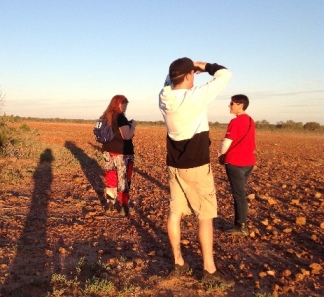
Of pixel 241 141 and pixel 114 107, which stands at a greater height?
pixel 114 107

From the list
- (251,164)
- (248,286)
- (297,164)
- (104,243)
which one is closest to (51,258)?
(104,243)

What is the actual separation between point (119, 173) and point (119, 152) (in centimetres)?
33

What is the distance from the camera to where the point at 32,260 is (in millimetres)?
4191

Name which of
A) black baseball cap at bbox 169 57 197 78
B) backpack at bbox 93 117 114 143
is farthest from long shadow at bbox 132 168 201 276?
black baseball cap at bbox 169 57 197 78

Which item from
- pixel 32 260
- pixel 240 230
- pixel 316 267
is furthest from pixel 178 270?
pixel 240 230

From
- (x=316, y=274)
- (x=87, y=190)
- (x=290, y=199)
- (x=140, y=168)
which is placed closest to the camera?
(x=316, y=274)

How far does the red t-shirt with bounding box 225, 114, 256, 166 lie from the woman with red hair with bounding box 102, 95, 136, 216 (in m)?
1.61

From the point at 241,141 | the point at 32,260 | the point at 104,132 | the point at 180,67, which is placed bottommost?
the point at 32,260

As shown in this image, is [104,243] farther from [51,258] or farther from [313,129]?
[313,129]

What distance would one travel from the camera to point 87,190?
8.07 meters

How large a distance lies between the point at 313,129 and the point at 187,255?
5509 centimetres

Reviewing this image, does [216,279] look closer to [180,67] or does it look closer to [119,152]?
[180,67]

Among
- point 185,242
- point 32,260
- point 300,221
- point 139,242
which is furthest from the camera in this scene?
point 300,221

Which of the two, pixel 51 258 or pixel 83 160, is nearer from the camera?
pixel 51 258
